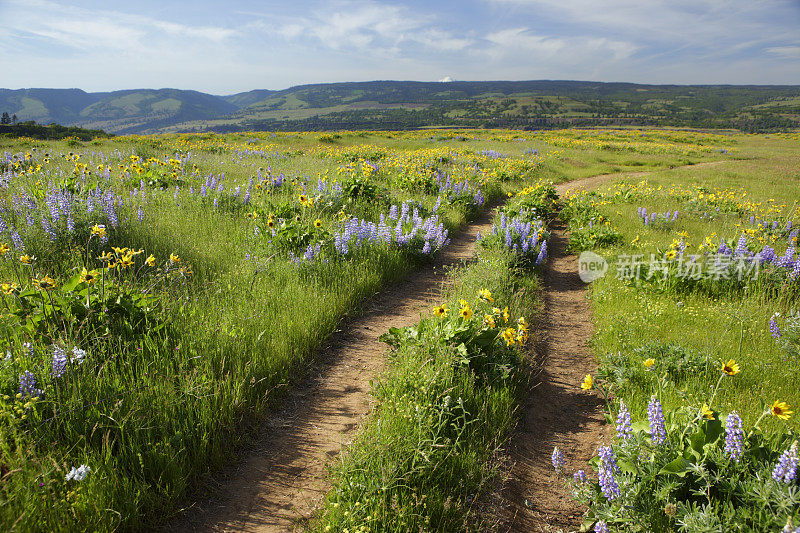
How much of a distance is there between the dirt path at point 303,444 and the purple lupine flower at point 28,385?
51.9 inches

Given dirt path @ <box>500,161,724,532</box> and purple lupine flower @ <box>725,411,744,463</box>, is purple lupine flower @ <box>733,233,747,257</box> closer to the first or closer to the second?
dirt path @ <box>500,161,724,532</box>

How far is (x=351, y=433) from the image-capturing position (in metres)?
3.55

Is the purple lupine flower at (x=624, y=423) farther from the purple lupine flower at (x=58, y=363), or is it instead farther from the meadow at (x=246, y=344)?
the purple lupine flower at (x=58, y=363)

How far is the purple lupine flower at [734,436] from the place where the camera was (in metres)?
2.45

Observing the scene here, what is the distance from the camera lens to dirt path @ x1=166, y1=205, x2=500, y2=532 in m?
2.79

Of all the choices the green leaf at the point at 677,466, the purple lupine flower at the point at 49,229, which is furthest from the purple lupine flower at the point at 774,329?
the purple lupine flower at the point at 49,229

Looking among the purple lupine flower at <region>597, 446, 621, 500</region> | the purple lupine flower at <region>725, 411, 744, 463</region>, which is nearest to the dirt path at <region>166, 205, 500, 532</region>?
the purple lupine flower at <region>597, 446, 621, 500</region>

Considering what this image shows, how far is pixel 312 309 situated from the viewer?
521 cm

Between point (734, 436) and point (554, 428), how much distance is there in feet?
5.55

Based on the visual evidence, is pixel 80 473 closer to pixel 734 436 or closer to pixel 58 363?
pixel 58 363

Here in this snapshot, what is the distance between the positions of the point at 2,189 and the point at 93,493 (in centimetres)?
838

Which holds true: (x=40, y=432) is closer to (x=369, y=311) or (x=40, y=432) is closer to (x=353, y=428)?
(x=353, y=428)

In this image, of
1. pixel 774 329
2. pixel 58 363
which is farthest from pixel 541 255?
pixel 58 363

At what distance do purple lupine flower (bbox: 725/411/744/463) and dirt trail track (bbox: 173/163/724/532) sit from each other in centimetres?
115
